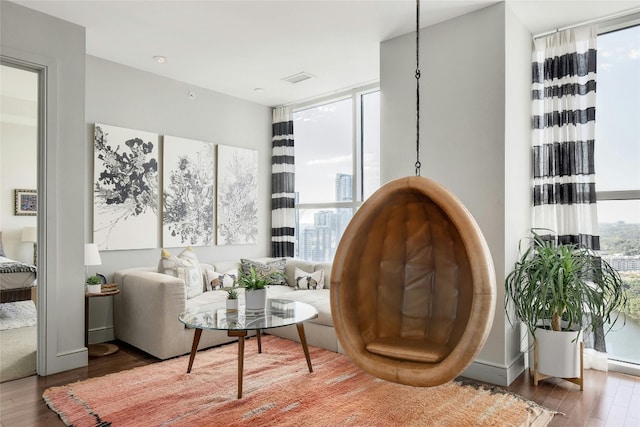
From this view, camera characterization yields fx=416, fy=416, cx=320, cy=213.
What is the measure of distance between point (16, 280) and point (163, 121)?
97.1 inches

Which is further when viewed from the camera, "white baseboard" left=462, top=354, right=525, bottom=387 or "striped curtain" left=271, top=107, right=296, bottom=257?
"striped curtain" left=271, top=107, right=296, bottom=257

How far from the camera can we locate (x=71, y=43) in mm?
3305

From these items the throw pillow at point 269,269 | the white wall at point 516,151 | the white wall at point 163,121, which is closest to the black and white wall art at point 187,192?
the white wall at point 163,121

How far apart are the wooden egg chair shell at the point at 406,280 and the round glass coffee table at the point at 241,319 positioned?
0.89 metres

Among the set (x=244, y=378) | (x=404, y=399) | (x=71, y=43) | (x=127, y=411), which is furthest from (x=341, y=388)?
(x=71, y=43)

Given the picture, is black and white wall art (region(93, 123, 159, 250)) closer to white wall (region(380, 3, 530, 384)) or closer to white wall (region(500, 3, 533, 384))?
white wall (region(380, 3, 530, 384))

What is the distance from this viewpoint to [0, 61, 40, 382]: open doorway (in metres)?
4.68

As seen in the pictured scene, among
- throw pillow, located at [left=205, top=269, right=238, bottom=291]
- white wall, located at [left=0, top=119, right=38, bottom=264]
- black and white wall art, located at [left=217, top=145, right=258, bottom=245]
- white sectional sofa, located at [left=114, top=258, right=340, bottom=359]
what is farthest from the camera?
white wall, located at [left=0, top=119, right=38, bottom=264]

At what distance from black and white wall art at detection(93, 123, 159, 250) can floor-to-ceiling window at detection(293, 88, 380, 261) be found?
1955mm

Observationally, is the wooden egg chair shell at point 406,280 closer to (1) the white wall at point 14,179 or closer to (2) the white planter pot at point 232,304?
(2) the white planter pot at point 232,304

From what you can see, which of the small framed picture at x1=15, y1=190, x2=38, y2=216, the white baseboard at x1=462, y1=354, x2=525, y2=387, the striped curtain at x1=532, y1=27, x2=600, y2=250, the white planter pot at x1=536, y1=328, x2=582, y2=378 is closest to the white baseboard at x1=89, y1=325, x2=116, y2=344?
the small framed picture at x1=15, y1=190, x2=38, y2=216

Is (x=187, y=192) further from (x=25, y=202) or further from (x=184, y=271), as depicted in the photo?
(x=25, y=202)

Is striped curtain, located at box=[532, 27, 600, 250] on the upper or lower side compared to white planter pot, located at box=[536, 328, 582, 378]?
upper

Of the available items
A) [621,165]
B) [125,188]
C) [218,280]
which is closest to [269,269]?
[218,280]
